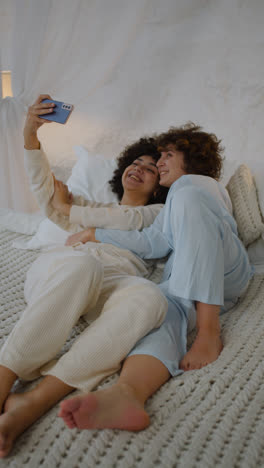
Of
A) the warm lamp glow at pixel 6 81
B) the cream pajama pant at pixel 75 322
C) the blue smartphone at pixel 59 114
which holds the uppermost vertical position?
the warm lamp glow at pixel 6 81

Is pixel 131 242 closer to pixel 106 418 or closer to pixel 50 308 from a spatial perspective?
pixel 50 308

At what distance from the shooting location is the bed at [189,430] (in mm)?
655

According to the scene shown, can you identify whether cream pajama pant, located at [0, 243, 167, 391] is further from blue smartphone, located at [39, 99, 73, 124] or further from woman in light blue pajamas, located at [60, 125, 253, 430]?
blue smartphone, located at [39, 99, 73, 124]

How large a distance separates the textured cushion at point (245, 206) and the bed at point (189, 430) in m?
0.51

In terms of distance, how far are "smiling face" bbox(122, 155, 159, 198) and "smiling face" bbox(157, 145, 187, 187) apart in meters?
0.08

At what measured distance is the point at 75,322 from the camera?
Result: 896mm

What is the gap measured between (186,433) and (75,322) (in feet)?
1.09

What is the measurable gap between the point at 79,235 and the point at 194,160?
0.51 meters

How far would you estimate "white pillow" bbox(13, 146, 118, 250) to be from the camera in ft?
5.43

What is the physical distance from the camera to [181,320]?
1.04 meters

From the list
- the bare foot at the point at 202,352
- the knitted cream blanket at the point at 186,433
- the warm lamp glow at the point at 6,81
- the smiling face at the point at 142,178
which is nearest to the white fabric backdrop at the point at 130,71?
the warm lamp glow at the point at 6,81

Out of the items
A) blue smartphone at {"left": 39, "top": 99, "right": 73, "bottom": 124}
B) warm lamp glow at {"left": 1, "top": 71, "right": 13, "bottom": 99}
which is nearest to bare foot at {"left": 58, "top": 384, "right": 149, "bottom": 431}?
blue smartphone at {"left": 39, "top": 99, "right": 73, "bottom": 124}

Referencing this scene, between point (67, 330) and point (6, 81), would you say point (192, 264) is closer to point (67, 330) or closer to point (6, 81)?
point (67, 330)

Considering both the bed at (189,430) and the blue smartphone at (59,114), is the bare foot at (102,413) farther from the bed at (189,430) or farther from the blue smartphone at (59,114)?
the blue smartphone at (59,114)
